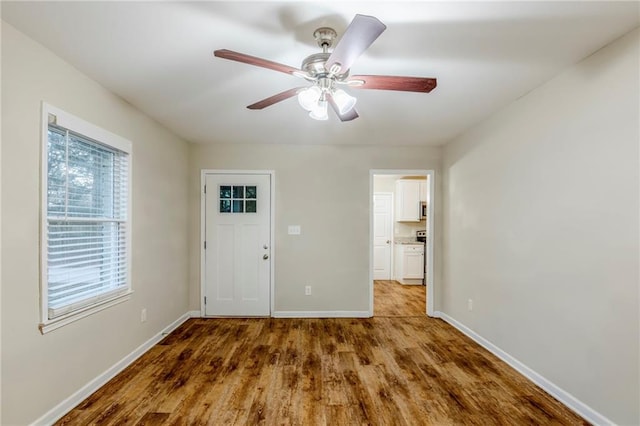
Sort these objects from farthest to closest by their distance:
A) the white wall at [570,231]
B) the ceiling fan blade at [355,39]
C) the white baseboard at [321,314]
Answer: the white baseboard at [321,314] → the white wall at [570,231] → the ceiling fan blade at [355,39]

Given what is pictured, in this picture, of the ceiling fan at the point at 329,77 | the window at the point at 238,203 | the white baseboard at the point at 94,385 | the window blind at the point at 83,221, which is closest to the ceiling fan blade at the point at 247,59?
the ceiling fan at the point at 329,77

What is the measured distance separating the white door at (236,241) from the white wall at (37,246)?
1.00 meters

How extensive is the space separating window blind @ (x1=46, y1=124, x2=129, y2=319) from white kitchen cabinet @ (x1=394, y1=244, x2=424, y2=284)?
4.90m

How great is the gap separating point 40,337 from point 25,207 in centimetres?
80

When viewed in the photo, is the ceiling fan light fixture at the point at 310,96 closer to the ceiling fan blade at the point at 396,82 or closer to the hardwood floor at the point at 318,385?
the ceiling fan blade at the point at 396,82

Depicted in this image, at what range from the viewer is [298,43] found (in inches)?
69.0

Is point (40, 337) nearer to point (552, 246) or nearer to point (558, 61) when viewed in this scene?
point (552, 246)

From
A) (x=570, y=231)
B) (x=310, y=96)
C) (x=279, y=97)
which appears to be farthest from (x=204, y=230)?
(x=570, y=231)

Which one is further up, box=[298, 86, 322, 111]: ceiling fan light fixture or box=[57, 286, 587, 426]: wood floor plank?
box=[298, 86, 322, 111]: ceiling fan light fixture

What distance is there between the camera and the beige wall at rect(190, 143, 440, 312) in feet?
13.2

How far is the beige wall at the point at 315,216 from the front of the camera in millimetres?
4031

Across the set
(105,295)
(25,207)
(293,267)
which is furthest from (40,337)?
(293,267)

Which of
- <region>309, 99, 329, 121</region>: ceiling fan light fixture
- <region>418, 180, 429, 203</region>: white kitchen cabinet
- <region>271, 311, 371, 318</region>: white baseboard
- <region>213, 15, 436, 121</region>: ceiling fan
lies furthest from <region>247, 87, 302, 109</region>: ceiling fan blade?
<region>418, 180, 429, 203</region>: white kitchen cabinet

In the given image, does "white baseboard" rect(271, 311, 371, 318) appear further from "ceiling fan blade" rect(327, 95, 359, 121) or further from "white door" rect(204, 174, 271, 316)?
"ceiling fan blade" rect(327, 95, 359, 121)
